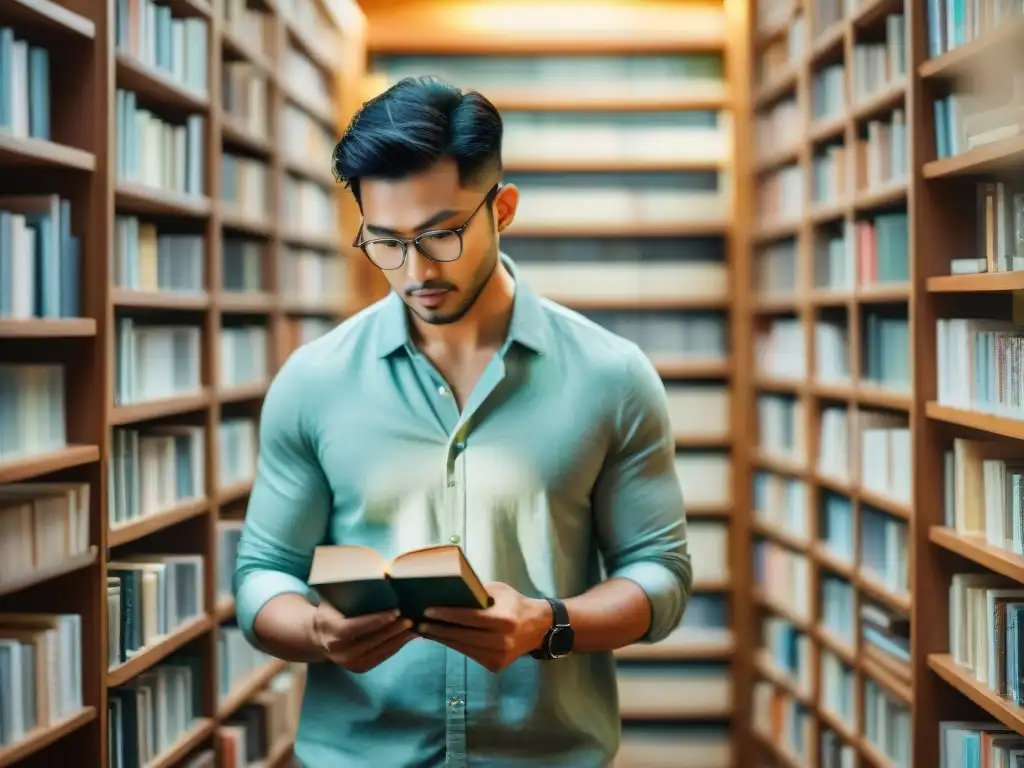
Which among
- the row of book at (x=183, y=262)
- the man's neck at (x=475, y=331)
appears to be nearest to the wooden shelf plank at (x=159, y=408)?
the row of book at (x=183, y=262)

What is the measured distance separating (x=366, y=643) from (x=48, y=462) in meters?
0.93

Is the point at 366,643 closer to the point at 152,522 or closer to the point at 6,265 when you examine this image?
the point at 6,265

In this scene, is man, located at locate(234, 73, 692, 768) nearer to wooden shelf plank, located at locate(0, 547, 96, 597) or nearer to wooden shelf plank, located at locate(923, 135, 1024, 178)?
wooden shelf plank, located at locate(0, 547, 96, 597)

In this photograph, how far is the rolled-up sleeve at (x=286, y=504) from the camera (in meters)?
1.71

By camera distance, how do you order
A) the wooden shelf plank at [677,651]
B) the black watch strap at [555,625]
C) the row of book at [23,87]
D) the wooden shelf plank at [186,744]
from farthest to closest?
1. the wooden shelf plank at [677,651]
2. the wooden shelf plank at [186,744]
3. the row of book at [23,87]
4. the black watch strap at [555,625]

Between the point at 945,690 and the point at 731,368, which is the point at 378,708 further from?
the point at 731,368

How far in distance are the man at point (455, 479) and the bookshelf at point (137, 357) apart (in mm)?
624

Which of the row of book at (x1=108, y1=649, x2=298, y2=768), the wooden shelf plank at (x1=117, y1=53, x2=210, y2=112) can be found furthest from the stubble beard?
the row of book at (x1=108, y1=649, x2=298, y2=768)

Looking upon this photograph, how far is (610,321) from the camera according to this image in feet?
16.1

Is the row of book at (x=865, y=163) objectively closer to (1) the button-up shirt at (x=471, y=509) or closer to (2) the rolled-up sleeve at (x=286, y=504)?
(1) the button-up shirt at (x=471, y=509)

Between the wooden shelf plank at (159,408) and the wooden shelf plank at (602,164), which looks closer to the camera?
the wooden shelf plank at (159,408)

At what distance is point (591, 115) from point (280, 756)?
2815 millimetres

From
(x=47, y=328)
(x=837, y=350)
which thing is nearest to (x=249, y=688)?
(x=47, y=328)

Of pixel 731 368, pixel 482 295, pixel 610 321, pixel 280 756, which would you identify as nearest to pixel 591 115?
pixel 610 321
